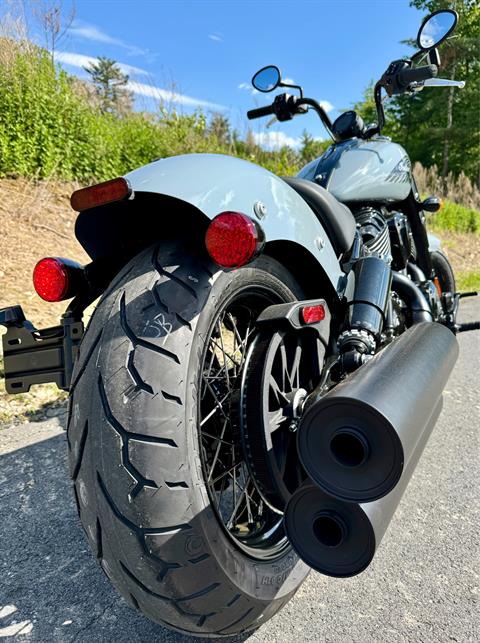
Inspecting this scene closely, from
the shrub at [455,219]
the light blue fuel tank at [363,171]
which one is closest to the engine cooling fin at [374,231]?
the light blue fuel tank at [363,171]

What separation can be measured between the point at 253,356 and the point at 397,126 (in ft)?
90.6

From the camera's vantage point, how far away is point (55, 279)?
138 centimetres

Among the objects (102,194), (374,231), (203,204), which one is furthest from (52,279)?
(374,231)

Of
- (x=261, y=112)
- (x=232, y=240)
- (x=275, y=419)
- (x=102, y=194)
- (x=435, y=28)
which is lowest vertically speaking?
(x=275, y=419)

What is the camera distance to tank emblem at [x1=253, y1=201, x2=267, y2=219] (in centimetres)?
128

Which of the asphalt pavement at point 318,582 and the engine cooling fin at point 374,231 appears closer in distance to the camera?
the asphalt pavement at point 318,582

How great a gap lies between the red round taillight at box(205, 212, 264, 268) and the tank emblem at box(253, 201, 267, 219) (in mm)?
176

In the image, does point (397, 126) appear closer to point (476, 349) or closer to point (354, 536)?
point (476, 349)

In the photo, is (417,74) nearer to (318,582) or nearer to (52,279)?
(52,279)

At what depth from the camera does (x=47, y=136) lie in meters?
5.56

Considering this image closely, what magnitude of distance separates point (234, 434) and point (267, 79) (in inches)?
83.0

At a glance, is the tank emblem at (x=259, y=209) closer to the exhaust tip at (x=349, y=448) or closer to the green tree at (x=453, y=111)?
the exhaust tip at (x=349, y=448)

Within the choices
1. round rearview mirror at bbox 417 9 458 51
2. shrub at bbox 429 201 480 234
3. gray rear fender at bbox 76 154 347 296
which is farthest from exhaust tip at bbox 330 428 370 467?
shrub at bbox 429 201 480 234

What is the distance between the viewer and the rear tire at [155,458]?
997 mm
